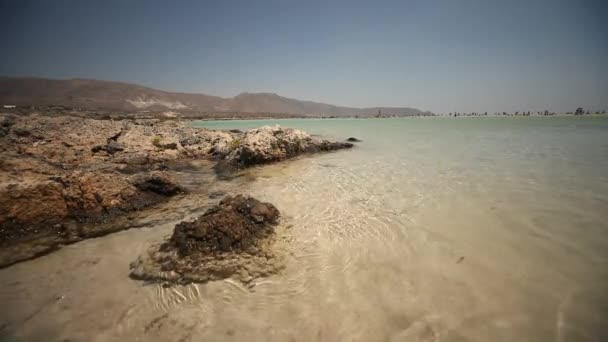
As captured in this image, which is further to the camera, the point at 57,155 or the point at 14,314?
the point at 57,155

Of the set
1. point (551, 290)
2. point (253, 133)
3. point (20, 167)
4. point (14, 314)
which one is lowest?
point (14, 314)

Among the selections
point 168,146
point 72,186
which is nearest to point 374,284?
point 72,186

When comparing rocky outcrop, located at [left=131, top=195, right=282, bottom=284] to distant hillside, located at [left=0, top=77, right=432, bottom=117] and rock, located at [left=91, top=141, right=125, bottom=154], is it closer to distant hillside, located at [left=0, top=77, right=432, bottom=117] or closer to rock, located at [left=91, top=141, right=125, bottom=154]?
rock, located at [left=91, top=141, right=125, bottom=154]

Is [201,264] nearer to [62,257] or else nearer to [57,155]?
[62,257]

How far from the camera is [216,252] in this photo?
110 inches

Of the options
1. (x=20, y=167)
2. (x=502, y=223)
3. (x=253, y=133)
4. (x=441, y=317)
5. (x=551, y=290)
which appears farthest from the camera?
(x=253, y=133)

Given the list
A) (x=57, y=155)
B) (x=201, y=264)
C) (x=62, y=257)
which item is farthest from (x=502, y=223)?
(x=57, y=155)

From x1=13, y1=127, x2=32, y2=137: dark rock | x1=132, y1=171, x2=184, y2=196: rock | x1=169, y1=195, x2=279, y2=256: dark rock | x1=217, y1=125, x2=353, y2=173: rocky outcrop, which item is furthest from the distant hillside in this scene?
x1=169, y1=195, x2=279, y2=256: dark rock

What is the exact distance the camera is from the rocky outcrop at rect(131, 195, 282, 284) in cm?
248

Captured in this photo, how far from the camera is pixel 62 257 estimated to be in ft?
8.95

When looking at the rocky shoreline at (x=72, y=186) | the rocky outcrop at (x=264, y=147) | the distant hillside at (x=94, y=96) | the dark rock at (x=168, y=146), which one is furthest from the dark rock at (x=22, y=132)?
the distant hillside at (x=94, y=96)

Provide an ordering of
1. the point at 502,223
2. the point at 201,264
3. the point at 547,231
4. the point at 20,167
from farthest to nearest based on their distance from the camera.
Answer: the point at 20,167, the point at 502,223, the point at 547,231, the point at 201,264

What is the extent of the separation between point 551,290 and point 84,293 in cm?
437

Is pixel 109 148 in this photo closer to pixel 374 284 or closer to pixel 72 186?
pixel 72 186
